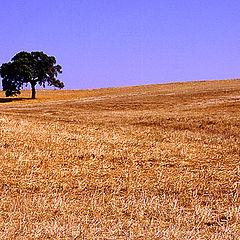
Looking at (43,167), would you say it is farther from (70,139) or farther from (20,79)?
(20,79)

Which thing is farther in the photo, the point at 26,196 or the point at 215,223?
the point at 26,196

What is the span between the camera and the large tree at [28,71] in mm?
55938

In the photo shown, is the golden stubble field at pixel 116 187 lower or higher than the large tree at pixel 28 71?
lower

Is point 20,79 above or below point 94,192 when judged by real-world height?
above

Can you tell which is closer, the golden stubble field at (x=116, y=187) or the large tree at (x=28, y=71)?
the golden stubble field at (x=116, y=187)

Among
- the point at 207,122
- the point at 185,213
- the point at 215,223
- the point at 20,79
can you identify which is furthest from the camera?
the point at 20,79

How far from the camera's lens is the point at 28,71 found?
182ft

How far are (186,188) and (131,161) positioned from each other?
283cm

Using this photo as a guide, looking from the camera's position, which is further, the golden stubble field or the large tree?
the large tree

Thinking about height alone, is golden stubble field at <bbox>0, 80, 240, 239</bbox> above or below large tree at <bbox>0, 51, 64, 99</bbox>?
below

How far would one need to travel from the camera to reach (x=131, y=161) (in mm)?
9766

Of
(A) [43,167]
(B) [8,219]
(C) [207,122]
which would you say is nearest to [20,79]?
(C) [207,122]

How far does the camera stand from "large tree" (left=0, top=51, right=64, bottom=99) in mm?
55938

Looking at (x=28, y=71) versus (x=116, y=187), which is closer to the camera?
(x=116, y=187)
